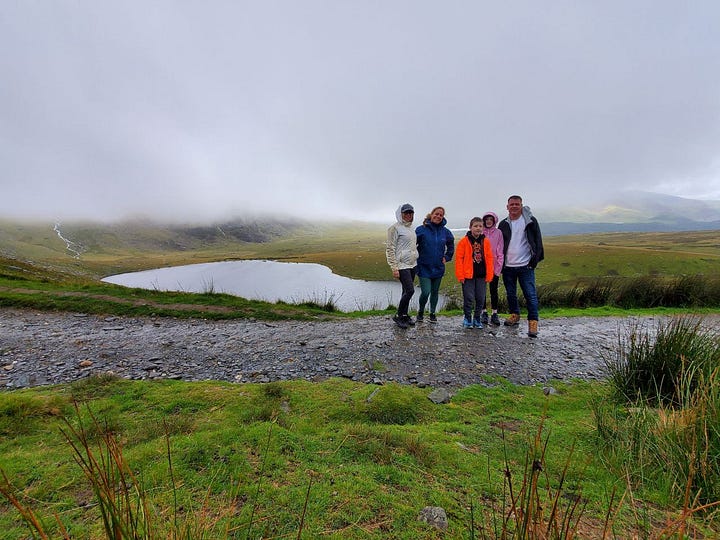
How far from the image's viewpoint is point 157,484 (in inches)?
94.9

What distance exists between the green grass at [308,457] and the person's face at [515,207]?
16.3ft

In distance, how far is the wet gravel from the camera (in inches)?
223

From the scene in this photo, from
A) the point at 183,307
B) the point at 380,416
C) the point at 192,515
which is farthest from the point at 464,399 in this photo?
the point at 183,307

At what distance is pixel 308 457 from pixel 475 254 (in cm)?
705

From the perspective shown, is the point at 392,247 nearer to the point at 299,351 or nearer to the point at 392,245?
the point at 392,245

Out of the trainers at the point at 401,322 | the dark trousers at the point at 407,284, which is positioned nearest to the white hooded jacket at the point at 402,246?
the dark trousers at the point at 407,284

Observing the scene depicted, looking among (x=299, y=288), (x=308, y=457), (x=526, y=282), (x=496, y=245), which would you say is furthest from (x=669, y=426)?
(x=299, y=288)

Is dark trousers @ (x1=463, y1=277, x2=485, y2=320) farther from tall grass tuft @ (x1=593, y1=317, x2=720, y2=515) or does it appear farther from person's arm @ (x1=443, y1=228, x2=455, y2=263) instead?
tall grass tuft @ (x1=593, y1=317, x2=720, y2=515)

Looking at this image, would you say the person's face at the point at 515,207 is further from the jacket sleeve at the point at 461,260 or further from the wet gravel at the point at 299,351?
A: the wet gravel at the point at 299,351

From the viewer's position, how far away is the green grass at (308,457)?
213cm

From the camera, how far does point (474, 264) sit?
8461 mm

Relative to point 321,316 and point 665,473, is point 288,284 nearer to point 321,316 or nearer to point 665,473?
point 321,316

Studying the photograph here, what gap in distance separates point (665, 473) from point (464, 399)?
2288mm

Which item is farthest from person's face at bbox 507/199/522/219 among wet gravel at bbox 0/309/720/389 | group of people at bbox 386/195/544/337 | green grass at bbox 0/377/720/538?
green grass at bbox 0/377/720/538
